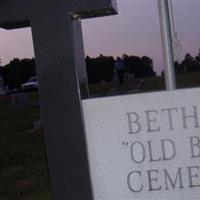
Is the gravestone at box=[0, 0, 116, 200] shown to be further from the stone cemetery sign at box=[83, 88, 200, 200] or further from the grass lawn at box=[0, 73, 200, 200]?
the grass lawn at box=[0, 73, 200, 200]

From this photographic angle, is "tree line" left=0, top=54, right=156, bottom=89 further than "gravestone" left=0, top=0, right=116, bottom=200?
Yes

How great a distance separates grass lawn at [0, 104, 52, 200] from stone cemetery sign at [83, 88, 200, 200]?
3.58m

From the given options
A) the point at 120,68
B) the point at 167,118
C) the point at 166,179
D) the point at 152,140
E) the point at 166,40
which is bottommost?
the point at 166,179

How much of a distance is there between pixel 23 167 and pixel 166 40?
639 cm

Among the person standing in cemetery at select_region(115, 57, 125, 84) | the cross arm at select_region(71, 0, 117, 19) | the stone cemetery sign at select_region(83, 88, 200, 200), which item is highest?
the cross arm at select_region(71, 0, 117, 19)

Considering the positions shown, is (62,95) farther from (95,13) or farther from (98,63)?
(98,63)

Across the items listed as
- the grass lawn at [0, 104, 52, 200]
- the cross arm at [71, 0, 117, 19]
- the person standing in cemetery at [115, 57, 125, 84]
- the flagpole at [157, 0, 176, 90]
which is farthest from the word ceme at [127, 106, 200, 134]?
the person standing in cemetery at [115, 57, 125, 84]

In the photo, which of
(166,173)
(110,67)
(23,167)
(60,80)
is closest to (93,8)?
(60,80)

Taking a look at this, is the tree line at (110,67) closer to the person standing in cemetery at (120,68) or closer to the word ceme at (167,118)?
the person standing in cemetery at (120,68)

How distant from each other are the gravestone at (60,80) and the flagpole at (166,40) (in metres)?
0.43

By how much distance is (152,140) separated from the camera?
480 cm

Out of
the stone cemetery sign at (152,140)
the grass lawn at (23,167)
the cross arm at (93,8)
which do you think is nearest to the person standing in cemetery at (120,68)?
the grass lawn at (23,167)

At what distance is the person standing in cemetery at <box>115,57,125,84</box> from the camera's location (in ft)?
31.9

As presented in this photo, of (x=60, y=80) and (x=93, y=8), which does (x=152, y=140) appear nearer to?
(x=60, y=80)
